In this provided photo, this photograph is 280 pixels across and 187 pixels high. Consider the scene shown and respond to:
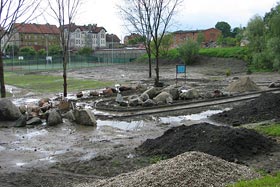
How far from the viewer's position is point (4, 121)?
1723 cm

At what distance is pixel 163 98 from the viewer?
829 inches

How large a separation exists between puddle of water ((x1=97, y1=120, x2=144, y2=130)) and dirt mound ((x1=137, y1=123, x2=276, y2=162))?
4.34 metres

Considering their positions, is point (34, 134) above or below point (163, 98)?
below

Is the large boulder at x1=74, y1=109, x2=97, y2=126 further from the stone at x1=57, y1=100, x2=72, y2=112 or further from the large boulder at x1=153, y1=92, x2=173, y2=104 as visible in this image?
the large boulder at x1=153, y1=92, x2=173, y2=104

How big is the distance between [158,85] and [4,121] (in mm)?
14818

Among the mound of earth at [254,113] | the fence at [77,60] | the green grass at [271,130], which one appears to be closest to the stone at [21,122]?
the mound of earth at [254,113]

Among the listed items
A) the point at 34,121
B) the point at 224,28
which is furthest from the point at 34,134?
the point at 224,28

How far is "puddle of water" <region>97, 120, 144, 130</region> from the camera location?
51.7 feet

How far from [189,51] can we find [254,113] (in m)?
48.5

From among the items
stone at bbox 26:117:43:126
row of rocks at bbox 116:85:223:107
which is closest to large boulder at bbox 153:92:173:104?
row of rocks at bbox 116:85:223:107

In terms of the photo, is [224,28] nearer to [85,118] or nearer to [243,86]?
[243,86]

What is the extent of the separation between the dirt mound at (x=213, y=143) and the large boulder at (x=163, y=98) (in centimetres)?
940

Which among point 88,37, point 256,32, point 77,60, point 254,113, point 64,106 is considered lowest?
point 64,106

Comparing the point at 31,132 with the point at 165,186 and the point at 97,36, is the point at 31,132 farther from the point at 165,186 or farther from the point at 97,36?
the point at 97,36
